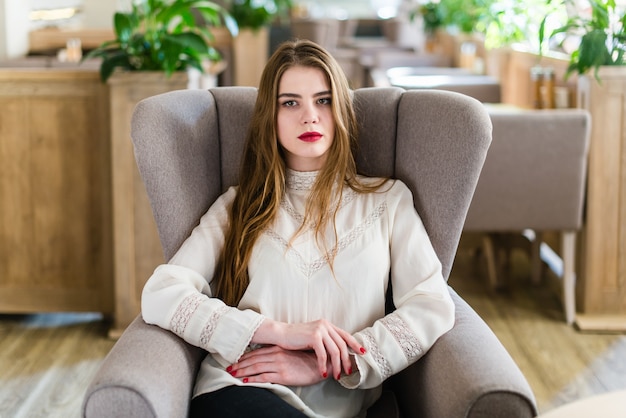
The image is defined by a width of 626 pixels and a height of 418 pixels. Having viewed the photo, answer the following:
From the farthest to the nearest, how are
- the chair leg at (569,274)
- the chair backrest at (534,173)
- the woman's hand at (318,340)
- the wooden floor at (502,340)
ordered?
1. the chair leg at (569,274)
2. the chair backrest at (534,173)
3. the wooden floor at (502,340)
4. the woman's hand at (318,340)

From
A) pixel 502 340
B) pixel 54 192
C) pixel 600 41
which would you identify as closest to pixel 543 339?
pixel 502 340

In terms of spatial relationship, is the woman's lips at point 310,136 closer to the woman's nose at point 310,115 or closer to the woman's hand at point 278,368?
the woman's nose at point 310,115

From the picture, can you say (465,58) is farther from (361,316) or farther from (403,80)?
(361,316)

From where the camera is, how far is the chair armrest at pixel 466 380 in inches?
58.2

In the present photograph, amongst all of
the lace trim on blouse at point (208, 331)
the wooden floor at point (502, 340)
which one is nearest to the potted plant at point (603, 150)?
the wooden floor at point (502, 340)

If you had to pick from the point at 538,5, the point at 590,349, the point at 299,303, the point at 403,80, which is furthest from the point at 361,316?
the point at 403,80

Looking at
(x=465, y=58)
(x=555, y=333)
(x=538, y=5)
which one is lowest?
(x=555, y=333)

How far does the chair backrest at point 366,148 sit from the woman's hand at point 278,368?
36cm

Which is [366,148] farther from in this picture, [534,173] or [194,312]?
[534,173]

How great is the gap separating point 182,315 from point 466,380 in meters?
0.57

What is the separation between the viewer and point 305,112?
191 cm

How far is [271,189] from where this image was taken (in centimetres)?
197

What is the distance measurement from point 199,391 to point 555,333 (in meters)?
2.06

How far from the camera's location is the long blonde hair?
74.8 inches
